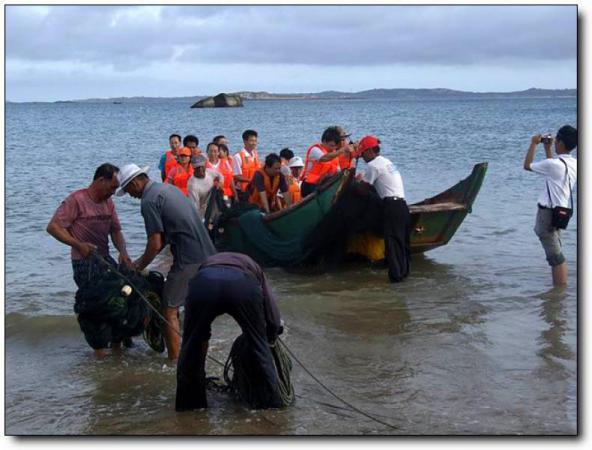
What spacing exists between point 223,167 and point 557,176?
17.3 ft

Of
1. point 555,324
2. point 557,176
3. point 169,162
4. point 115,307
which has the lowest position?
point 555,324

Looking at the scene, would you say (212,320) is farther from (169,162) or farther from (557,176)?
(169,162)

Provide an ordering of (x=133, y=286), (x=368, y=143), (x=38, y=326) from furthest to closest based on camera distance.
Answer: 1. (x=368, y=143)
2. (x=38, y=326)
3. (x=133, y=286)

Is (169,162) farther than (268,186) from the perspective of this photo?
Yes

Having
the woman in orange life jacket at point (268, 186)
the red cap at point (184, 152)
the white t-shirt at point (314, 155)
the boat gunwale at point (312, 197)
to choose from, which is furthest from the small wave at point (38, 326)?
the white t-shirt at point (314, 155)

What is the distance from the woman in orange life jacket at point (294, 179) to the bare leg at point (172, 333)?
557 cm

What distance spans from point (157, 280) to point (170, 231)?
82 cm

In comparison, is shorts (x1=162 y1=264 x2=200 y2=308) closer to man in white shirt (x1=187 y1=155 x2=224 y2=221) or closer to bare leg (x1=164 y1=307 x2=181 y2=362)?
bare leg (x1=164 y1=307 x2=181 y2=362)

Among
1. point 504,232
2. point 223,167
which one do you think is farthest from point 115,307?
point 504,232

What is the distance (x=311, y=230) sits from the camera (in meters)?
11.1

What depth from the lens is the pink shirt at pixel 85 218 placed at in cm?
720

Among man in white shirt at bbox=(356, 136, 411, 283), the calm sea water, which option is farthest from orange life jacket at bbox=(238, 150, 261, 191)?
man in white shirt at bbox=(356, 136, 411, 283)

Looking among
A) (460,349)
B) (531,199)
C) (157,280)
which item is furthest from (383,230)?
(531,199)

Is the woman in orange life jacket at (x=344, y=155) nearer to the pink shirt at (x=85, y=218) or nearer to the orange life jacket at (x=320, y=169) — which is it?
the orange life jacket at (x=320, y=169)
